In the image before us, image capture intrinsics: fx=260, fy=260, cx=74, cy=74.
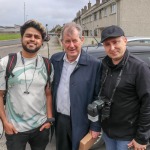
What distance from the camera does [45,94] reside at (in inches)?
106

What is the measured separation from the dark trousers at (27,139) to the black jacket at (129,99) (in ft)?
2.35

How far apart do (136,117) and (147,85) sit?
345mm

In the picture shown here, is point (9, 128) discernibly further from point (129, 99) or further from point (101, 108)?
A: point (129, 99)

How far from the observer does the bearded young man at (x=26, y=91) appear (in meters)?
2.49

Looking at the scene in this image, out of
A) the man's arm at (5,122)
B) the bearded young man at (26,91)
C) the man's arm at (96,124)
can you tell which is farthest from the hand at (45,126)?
the man's arm at (96,124)

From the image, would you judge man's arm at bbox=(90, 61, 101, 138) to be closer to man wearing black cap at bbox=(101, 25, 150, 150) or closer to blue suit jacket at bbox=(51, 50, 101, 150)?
blue suit jacket at bbox=(51, 50, 101, 150)

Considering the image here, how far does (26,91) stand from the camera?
8.18 ft

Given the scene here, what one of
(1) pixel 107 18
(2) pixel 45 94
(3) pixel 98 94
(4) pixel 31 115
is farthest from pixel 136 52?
(1) pixel 107 18

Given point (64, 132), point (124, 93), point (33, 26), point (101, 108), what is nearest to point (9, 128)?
point (64, 132)

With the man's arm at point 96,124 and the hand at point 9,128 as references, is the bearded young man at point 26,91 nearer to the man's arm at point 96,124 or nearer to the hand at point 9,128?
the hand at point 9,128

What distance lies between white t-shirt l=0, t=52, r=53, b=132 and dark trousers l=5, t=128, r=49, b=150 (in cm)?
7

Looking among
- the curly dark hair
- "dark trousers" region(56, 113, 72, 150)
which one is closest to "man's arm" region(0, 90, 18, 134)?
"dark trousers" region(56, 113, 72, 150)

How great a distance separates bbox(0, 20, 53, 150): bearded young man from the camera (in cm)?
249

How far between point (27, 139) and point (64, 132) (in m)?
0.42
